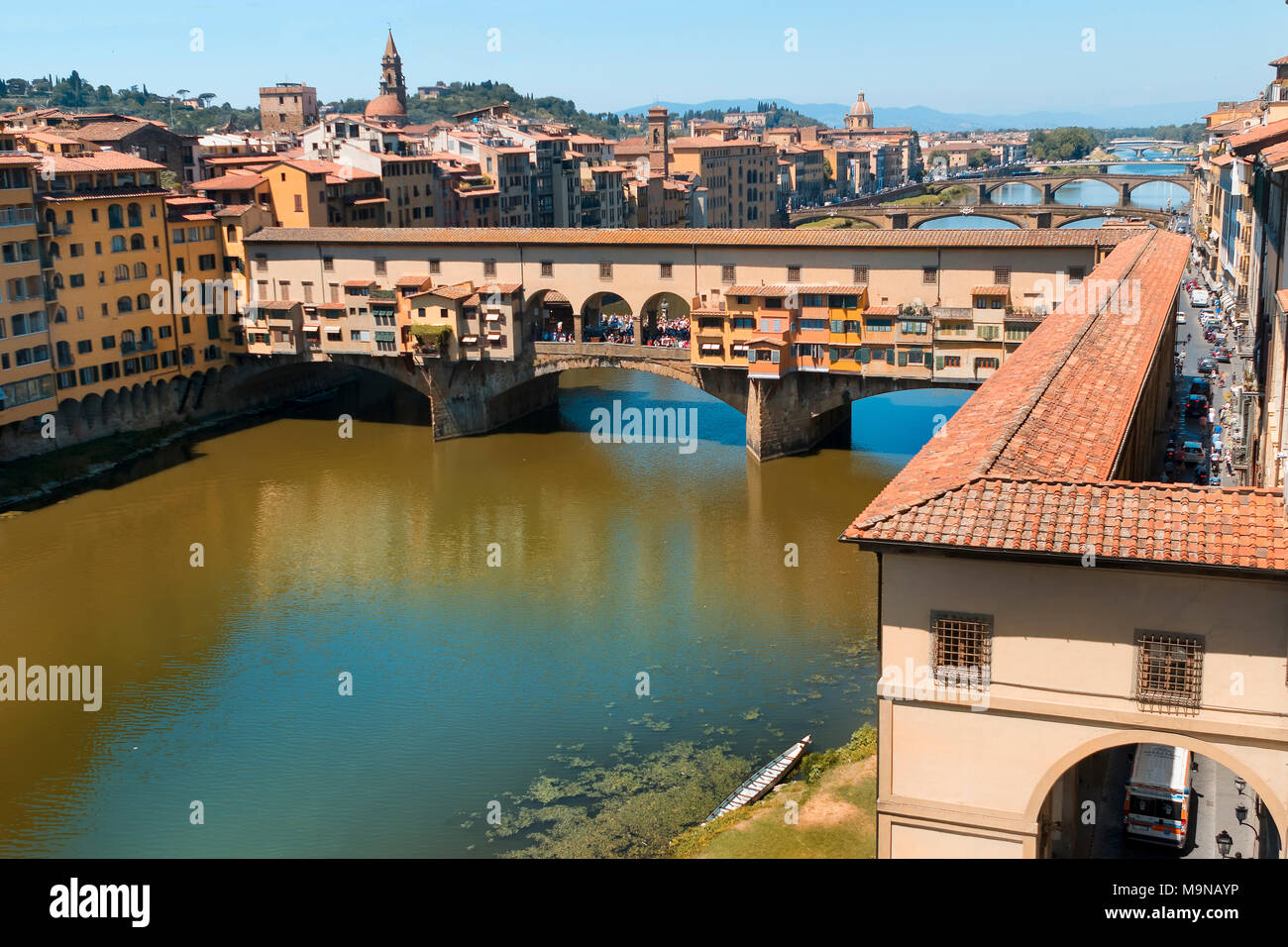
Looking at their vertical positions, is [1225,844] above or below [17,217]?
below

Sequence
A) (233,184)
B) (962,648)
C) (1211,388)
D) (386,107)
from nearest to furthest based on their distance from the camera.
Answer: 1. (962,648)
2. (1211,388)
3. (233,184)
4. (386,107)

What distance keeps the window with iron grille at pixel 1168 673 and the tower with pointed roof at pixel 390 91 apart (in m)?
104

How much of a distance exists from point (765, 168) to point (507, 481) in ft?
254

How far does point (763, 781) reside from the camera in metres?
21.5

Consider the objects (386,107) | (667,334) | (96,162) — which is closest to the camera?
(96,162)

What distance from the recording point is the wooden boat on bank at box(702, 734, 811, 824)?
20.9m

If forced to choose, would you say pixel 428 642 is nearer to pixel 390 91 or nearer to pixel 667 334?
pixel 667 334

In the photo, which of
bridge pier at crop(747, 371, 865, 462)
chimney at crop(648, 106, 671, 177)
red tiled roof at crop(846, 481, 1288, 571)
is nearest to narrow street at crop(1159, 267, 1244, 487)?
bridge pier at crop(747, 371, 865, 462)

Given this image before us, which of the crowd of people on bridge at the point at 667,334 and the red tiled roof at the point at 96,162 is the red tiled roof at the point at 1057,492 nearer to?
the crowd of people on bridge at the point at 667,334

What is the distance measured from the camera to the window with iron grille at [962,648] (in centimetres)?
1423

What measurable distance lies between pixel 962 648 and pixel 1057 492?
6.59 ft

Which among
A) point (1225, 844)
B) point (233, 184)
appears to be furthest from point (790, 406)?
point (1225, 844)

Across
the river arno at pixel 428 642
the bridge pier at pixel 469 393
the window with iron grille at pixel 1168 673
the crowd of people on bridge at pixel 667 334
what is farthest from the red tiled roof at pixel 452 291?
the window with iron grille at pixel 1168 673

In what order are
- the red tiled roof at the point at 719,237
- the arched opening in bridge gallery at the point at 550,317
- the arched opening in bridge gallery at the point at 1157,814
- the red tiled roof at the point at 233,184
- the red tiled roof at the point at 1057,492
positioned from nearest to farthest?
the red tiled roof at the point at 1057,492
the arched opening in bridge gallery at the point at 1157,814
the red tiled roof at the point at 719,237
the arched opening in bridge gallery at the point at 550,317
the red tiled roof at the point at 233,184
